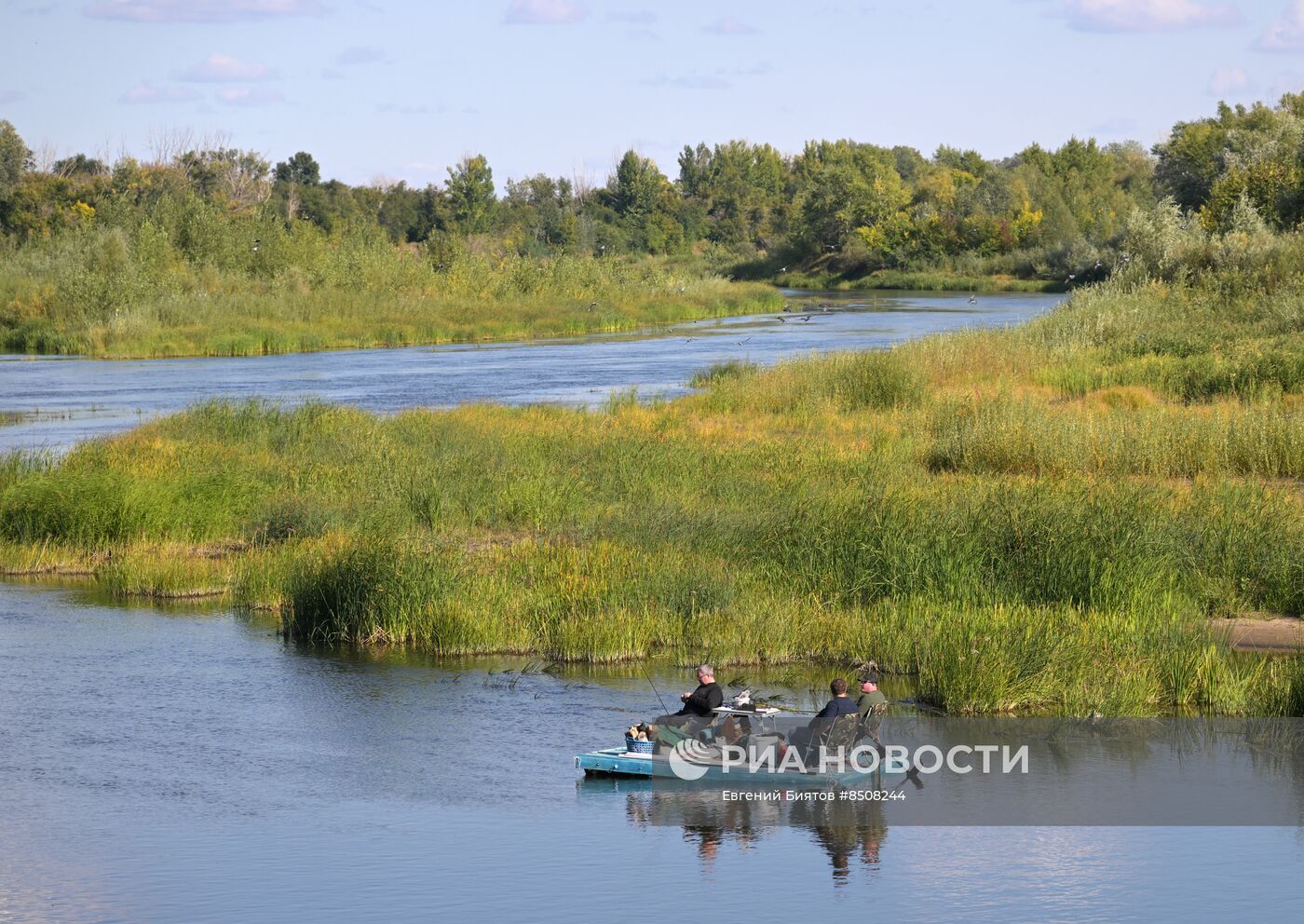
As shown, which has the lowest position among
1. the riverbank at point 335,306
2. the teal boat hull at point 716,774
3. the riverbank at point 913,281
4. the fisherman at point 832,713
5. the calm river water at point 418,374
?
the teal boat hull at point 716,774

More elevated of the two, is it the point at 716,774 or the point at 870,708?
the point at 870,708

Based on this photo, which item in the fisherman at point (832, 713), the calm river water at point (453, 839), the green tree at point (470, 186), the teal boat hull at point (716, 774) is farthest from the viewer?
the green tree at point (470, 186)

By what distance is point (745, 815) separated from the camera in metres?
14.2

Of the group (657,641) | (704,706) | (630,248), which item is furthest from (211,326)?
(630,248)

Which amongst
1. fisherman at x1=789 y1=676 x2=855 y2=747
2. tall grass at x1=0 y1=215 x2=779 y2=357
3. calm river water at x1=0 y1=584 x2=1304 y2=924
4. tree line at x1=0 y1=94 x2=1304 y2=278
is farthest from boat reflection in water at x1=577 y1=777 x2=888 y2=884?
tree line at x1=0 y1=94 x2=1304 y2=278

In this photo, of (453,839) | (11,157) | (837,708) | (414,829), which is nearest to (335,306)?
(11,157)

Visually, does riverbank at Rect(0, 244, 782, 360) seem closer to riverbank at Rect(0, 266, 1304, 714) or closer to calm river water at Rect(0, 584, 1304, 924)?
riverbank at Rect(0, 266, 1304, 714)

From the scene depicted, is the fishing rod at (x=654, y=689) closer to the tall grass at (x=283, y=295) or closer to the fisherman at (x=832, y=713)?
the fisherman at (x=832, y=713)

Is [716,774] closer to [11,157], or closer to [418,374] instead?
[418,374]

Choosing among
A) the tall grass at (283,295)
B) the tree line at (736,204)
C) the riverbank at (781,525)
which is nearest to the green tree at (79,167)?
the tree line at (736,204)

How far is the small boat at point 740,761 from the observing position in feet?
47.2

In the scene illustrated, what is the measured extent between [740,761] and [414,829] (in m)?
3.00

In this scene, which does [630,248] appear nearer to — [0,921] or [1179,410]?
[1179,410]

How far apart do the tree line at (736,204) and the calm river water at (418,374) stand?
21.6 metres
